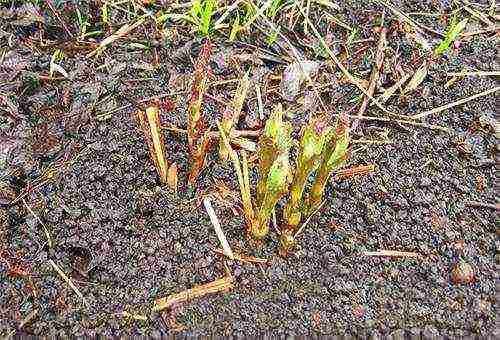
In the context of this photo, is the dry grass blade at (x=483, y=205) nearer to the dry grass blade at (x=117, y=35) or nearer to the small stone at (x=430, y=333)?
the small stone at (x=430, y=333)

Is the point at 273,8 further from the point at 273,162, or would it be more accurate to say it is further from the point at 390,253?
the point at 390,253

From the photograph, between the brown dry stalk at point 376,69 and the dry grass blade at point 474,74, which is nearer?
the brown dry stalk at point 376,69

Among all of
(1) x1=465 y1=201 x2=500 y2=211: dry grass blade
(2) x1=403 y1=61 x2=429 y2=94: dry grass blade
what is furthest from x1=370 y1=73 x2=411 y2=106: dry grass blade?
(1) x1=465 y1=201 x2=500 y2=211: dry grass blade

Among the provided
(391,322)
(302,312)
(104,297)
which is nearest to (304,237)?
(302,312)

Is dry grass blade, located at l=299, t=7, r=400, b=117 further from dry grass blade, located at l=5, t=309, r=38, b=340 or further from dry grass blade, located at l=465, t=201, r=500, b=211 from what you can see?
dry grass blade, located at l=5, t=309, r=38, b=340

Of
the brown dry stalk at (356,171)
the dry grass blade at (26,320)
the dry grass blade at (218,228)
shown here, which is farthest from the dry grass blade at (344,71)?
the dry grass blade at (26,320)

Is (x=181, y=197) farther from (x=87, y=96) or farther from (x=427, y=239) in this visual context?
(x=427, y=239)
